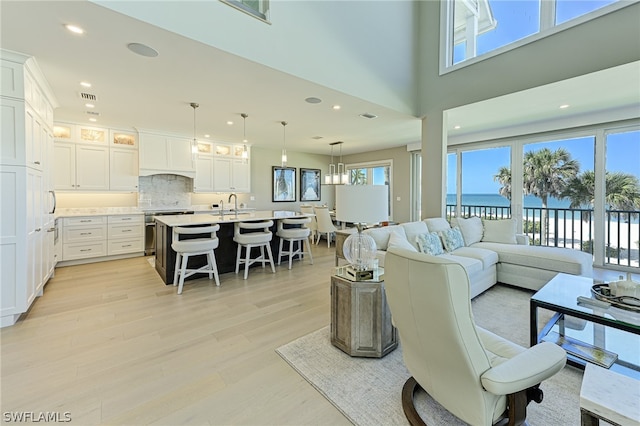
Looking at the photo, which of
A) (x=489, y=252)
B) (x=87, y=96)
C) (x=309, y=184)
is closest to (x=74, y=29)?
(x=87, y=96)

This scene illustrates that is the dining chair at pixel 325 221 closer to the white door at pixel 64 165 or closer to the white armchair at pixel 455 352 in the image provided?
the white door at pixel 64 165

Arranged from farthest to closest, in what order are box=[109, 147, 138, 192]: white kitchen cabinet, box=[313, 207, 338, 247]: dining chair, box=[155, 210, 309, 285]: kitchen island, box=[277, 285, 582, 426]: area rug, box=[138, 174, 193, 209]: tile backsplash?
box=[313, 207, 338, 247]: dining chair, box=[138, 174, 193, 209]: tile backsplash, box=[109, 147, 138, 192]: white kitchen cabinet, box=[155, 210, 309, 285]: kitchen island, box=[277, 285, 582, 426]: area rug

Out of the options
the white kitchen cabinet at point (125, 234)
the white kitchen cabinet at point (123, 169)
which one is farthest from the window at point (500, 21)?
the white kitchen cabinet at point (125, 234)

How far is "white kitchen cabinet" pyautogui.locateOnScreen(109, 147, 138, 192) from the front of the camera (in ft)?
17.7

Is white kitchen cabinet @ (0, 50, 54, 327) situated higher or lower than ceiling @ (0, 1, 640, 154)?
lower

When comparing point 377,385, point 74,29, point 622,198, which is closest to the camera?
point 377,385

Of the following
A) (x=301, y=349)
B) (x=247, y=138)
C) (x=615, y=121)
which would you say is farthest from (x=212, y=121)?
(x=615, y=121)

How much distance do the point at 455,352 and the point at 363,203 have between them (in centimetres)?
115

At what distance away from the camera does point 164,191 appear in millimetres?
6273

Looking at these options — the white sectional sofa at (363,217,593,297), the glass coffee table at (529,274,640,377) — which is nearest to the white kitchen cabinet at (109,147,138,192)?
the white sectional sofa at (363,217,593,297)

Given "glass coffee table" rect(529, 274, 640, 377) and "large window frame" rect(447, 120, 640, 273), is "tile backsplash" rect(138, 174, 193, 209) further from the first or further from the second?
"large window frame" rect(447, 120, 640, 273)

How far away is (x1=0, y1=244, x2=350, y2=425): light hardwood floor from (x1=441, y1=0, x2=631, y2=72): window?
4.26 m

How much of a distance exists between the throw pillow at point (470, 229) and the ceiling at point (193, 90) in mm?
1838

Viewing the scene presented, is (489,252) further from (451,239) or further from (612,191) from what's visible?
(612,191)
